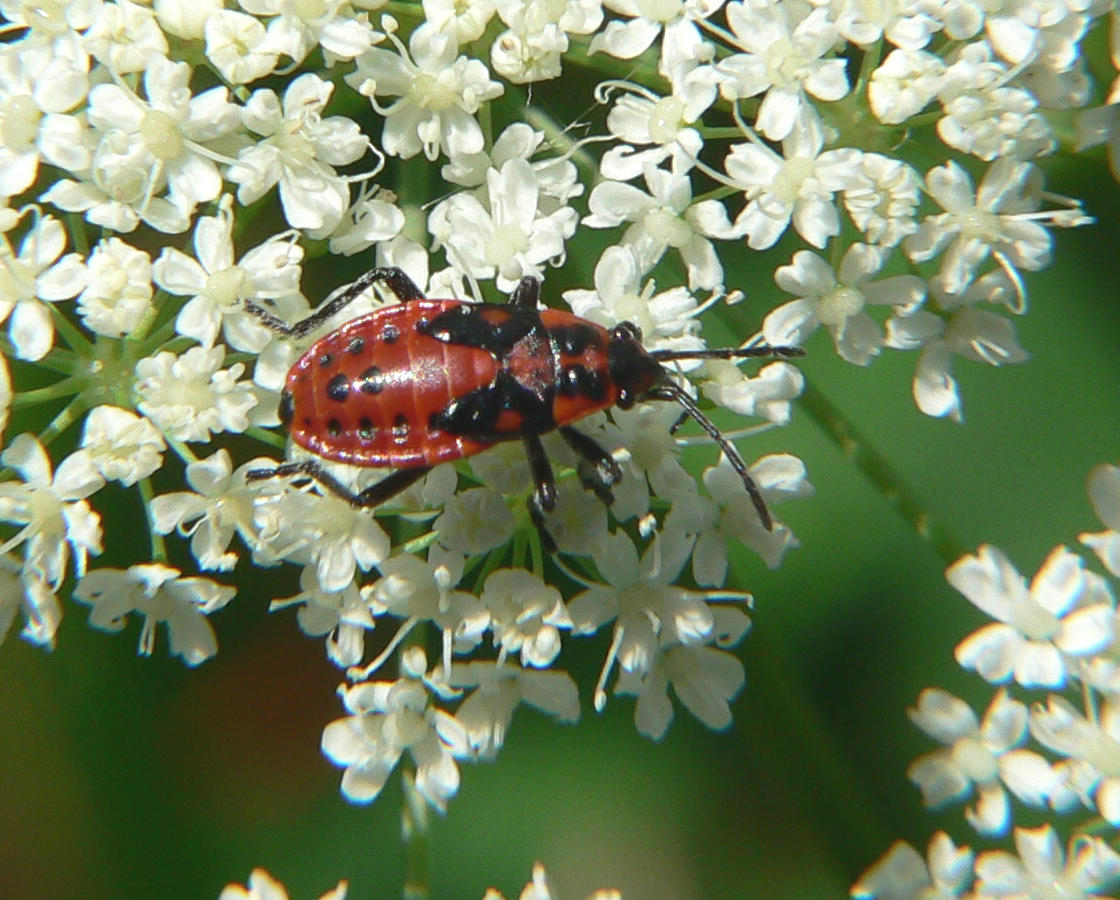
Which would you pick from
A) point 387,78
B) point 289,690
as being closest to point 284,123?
point 387,78

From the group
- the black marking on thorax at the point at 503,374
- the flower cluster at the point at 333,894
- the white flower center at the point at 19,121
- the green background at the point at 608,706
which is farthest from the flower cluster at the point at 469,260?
the green background at the point at 608,706

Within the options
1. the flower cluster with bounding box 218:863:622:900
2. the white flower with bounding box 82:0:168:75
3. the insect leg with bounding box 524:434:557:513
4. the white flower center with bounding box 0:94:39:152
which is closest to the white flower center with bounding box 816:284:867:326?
the insect leg with bounding box 524:434:557:513

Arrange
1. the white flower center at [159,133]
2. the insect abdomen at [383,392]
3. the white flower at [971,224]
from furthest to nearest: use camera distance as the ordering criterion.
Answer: the white flower at [971,224], the white flower center at [159,133], the insect abdomen at [383,392]

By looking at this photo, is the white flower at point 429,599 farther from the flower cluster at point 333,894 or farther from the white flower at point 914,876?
the white flower at point 914,876

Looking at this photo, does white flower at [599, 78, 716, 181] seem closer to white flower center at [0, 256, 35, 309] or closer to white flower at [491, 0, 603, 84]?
white flower at [491, 0, 603, 84]

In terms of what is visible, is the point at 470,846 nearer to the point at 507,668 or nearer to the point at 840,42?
the point at 507,668

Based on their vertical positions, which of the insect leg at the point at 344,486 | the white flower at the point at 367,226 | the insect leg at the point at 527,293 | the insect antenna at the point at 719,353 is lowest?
the insect leg at the point at 344,486
